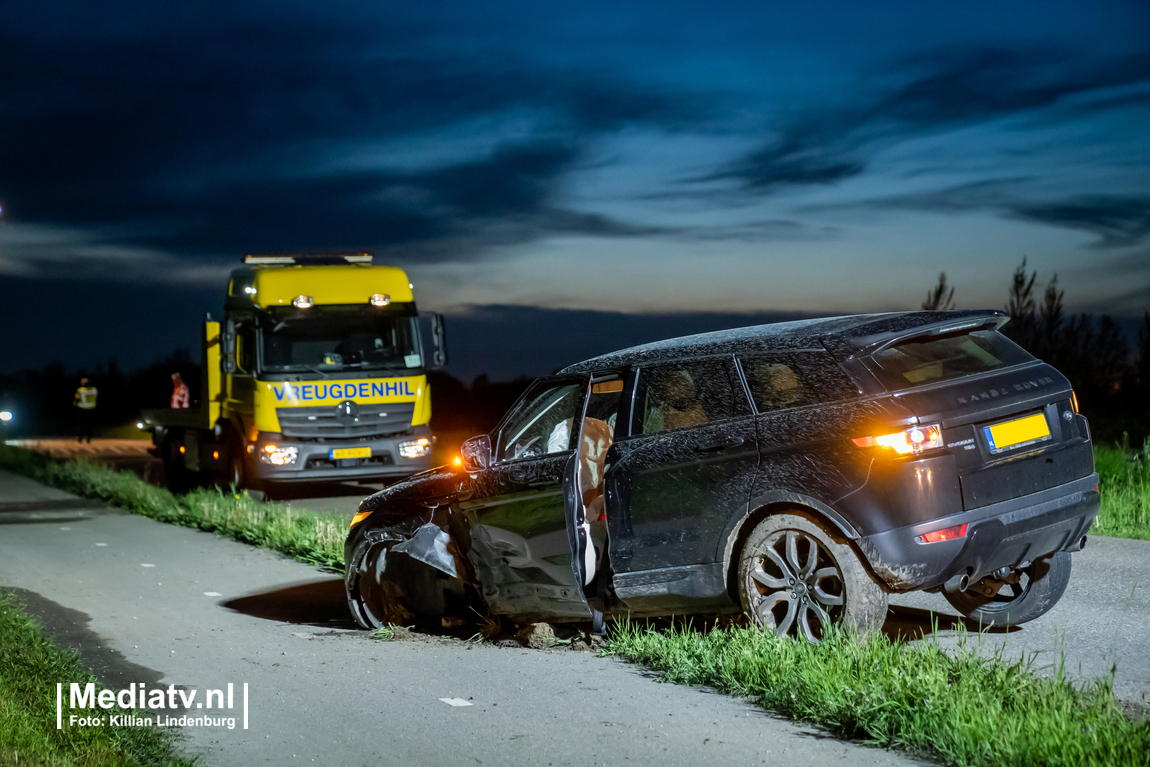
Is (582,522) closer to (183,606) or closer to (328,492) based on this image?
(183,606)

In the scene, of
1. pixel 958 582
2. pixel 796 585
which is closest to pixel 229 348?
pixel 796 585

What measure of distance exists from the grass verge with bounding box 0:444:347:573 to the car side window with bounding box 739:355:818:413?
5336 mm

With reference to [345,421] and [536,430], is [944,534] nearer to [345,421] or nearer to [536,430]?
[536,430]

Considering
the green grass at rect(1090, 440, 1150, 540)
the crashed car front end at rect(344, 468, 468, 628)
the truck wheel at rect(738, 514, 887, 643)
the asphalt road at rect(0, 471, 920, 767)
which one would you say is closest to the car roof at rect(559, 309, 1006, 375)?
the truck wheel at rect(738, 514, 887, 643)

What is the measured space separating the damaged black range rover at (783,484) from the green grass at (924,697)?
1.00ft

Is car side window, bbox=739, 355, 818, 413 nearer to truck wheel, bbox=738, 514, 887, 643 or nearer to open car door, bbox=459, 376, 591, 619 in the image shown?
truck wheel, bbox=738, 514, 887, 643

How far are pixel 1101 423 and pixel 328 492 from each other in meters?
16.8

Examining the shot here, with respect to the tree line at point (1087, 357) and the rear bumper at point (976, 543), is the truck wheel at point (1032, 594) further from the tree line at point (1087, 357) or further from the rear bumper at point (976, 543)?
the tree line at point (1087, 357)

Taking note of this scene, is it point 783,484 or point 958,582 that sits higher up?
point 783,484

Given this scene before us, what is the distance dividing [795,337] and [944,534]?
127 centimetres

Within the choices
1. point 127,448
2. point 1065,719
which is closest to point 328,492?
point 1065,719

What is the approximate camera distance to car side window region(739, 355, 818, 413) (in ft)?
19.7

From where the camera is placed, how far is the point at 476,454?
6.96 m

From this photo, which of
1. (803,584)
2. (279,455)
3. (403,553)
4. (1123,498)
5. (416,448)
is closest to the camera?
(803,584)
